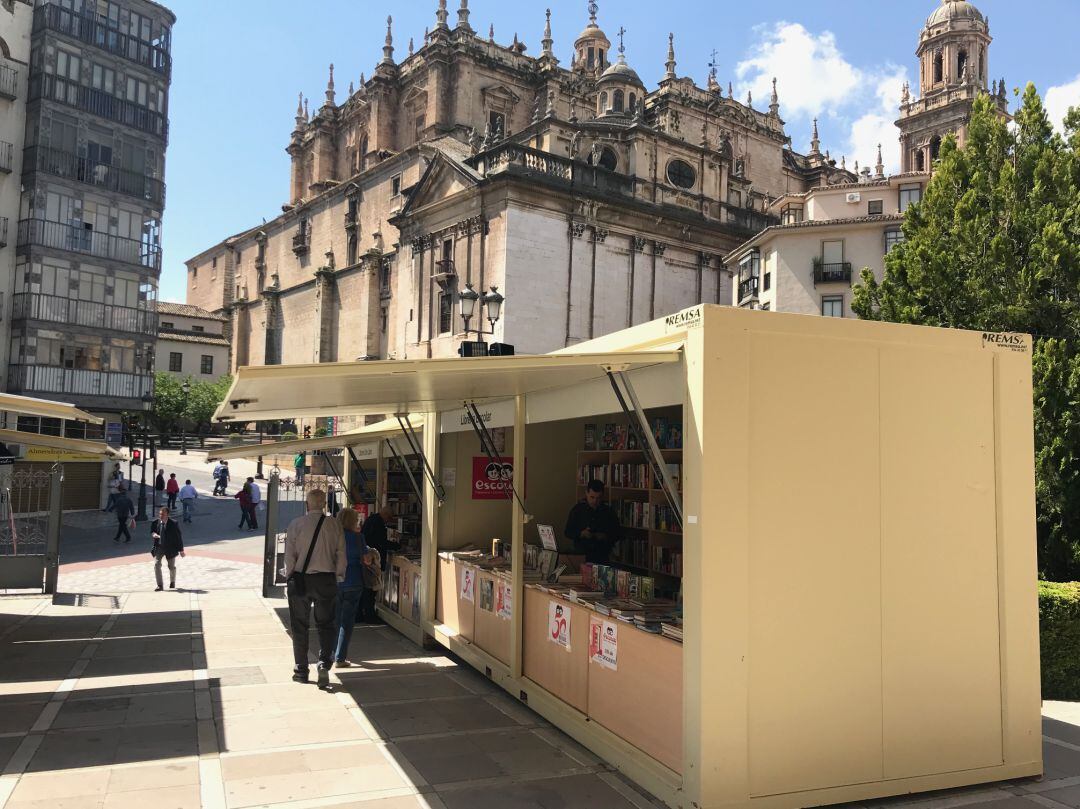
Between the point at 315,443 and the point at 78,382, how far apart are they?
23091mm

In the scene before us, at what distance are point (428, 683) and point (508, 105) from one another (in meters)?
50.4

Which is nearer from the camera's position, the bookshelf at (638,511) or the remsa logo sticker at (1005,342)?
the remsa logo sticker at (1005,342)

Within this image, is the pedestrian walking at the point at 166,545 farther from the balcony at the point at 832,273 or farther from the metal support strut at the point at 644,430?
the balcony at the point at 832,273

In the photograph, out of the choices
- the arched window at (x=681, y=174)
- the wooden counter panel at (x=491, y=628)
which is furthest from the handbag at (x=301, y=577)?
the arched window at (x=681, y=174)

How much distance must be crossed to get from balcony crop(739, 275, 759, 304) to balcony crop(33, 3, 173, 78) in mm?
26292

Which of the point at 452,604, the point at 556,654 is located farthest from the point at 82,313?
the point at 556,654

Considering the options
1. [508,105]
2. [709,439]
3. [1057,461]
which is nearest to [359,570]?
[709,439]

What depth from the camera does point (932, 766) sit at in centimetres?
630

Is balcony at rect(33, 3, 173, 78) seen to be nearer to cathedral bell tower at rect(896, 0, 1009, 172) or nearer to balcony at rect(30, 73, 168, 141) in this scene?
balcony at rect(30, 73, 168, 141)

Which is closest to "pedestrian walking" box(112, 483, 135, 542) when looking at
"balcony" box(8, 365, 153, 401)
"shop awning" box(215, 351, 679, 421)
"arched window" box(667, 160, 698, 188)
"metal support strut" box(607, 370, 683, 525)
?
"balcony" box(8, 365, 153, 401)

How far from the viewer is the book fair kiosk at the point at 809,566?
5.81m

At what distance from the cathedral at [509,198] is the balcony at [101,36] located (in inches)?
496

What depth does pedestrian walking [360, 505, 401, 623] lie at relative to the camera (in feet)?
38.4

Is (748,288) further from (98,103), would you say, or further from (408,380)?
(408,380)
